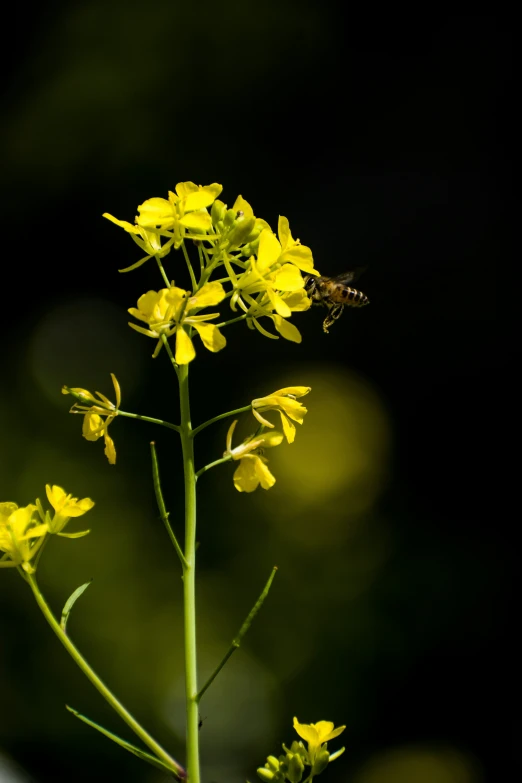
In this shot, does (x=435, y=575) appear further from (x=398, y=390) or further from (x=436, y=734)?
(x=398, y=390)

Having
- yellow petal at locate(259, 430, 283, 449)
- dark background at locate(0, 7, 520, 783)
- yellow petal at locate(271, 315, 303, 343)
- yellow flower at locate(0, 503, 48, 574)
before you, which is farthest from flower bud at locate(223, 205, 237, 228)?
dark background at locate(0, 7, 520, 783)

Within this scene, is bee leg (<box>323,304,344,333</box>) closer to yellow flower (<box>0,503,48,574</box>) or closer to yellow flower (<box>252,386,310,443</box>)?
yellow flower (<box>252,386,310,443</box>)

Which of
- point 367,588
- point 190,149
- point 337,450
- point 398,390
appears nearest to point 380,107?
point 190,149

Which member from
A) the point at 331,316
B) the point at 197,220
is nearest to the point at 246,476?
the point at 197,220

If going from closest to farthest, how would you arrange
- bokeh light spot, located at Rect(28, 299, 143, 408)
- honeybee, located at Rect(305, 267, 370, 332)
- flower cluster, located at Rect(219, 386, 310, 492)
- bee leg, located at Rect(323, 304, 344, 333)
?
flower cluster, located at Rect(219, 386, 310, 492) → bee leg, located at Rect(323, 304, 344, 333) → honeybee, located at Rect(305, 267, 370, 332) → bokeh light spot, located at Rect(28, 299, 143, 408)

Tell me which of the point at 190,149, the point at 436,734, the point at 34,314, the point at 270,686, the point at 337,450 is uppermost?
the point at 190,149

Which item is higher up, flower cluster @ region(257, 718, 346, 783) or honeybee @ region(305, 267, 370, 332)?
honeybee @ region(305, 267, 370, 332)
